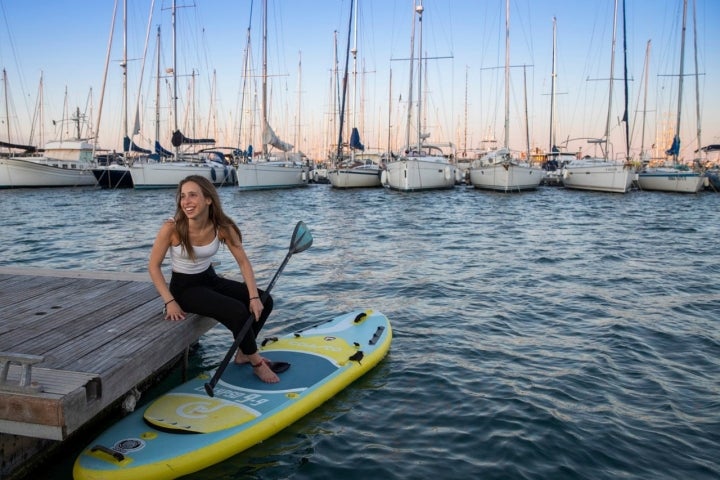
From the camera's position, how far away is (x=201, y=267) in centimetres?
467

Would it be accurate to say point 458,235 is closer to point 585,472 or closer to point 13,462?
point 585,472

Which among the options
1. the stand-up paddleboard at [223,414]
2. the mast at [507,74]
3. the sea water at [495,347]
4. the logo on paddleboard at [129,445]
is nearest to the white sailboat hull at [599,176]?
the mast at [507,74]

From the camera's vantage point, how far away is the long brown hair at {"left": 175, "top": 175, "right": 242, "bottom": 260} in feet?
14.5

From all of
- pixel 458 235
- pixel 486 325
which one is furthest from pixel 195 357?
pixel 458 235

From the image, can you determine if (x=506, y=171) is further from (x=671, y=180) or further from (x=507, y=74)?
(x=671, y=180)

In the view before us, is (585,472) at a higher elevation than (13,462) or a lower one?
lower

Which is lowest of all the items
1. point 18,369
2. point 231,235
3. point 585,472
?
point 585,472

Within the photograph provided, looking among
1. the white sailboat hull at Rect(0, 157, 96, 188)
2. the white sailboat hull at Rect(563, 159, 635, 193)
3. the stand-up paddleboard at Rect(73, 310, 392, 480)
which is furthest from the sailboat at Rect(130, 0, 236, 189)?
the stand-up paddleboard at Rect(73, 310, 392, 480)

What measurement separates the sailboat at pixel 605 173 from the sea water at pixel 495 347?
17458mm

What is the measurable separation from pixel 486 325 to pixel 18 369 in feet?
18.0

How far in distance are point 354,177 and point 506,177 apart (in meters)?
10.2

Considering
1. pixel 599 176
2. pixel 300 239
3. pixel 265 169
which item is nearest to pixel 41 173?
pixel 265 169

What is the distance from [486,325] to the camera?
7.52m

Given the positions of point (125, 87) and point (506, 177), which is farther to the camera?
point (125, 87)
